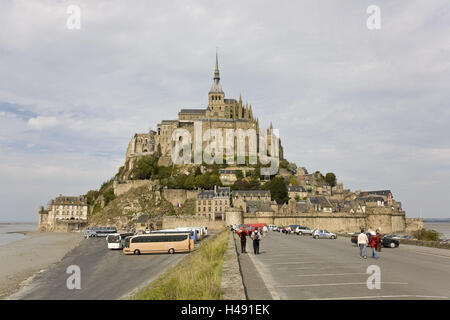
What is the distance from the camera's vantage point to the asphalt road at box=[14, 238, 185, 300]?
19141 mm

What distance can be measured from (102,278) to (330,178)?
107000 mm

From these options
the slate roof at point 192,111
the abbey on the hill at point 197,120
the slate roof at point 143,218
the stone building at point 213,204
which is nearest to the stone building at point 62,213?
→ the abbey on the hill at point 197,120

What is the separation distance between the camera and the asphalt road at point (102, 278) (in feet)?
62.8

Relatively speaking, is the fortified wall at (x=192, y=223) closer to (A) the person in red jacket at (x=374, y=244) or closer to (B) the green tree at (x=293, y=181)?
(B) the green tree at (x=293, y=181)

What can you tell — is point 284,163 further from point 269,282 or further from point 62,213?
point 269,282

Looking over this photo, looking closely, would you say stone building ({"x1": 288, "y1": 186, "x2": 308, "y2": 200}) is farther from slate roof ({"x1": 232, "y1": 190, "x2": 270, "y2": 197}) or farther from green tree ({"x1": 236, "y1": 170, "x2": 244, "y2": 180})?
green tree ({"x1": 236, "y1": 170, "x2": 244, "y2": 180})

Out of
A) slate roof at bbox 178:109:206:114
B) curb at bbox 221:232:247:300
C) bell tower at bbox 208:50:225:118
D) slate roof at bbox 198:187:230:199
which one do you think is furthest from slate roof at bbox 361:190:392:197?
curb at bbox 221:232:247:300

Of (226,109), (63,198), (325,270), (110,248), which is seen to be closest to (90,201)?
(63,198)

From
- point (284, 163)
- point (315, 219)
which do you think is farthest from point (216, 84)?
point (315, 219)

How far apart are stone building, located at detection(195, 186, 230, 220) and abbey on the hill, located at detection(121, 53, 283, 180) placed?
36443mm

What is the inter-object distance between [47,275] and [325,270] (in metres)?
21.4

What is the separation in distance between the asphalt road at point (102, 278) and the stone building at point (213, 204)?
5168 centimetres

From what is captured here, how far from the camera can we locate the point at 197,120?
134 metres

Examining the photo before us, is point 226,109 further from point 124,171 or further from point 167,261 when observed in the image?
point 167,261
